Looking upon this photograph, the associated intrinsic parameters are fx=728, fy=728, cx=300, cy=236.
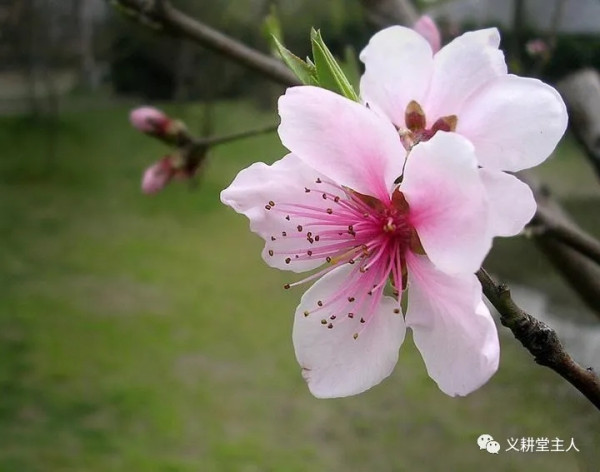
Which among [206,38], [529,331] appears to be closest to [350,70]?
[529,331]

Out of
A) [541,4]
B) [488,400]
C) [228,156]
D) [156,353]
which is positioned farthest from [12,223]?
[541,4]

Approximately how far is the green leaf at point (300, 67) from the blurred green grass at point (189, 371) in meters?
0.40

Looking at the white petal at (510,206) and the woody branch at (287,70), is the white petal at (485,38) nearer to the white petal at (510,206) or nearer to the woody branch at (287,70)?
the white petal at (510,206)

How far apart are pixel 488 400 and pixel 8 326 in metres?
1.60

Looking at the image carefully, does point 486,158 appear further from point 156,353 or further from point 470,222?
point 156,353

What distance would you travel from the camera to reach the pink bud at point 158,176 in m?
0.80

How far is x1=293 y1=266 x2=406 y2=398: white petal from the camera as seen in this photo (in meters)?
0.27

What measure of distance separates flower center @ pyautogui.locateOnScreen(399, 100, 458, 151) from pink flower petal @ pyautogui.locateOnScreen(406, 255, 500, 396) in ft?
0.15

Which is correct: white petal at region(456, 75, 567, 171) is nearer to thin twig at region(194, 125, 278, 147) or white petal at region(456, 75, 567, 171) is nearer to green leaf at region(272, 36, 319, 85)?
green leaf at region(272, 36, 319, 85)

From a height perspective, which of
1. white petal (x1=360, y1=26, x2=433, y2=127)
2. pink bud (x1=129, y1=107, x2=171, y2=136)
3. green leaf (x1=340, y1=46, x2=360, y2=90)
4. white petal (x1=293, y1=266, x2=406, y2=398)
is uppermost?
white petal (x1=360, y1=26, x2=433, y2=127)

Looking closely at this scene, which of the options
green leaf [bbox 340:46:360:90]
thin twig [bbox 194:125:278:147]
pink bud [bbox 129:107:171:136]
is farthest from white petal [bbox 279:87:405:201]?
pink bud [bbox 129:107:171:136]

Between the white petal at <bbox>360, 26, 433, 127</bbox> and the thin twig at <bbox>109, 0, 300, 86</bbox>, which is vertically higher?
the white petal at <bbox>360, 26, 433, 127</bbox>

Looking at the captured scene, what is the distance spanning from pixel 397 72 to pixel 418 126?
0.02 m

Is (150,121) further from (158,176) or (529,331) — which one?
(529,331)
